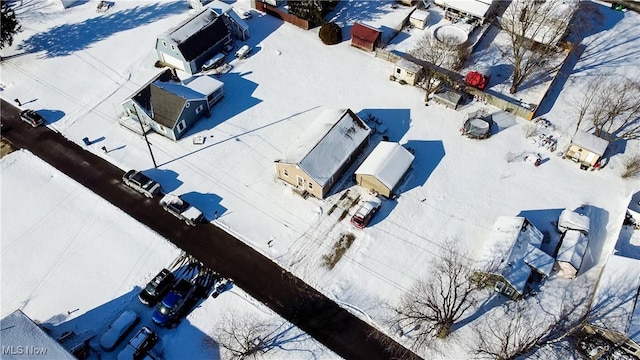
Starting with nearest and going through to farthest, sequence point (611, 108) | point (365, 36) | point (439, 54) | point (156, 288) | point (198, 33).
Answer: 1. point (156, 288)
2. point (611, 108)
3. point (439, 54)
4. point (198, 33)
5. point (365, 36)

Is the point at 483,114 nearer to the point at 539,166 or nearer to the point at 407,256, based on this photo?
the point at 539,166

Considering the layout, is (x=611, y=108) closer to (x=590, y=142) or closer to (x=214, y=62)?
(x=590, y=142)

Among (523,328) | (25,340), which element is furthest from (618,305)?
(25,340)

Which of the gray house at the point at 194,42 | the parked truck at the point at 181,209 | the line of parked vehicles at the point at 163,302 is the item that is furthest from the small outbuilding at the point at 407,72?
the line of parked vehicles at the point at 163,302

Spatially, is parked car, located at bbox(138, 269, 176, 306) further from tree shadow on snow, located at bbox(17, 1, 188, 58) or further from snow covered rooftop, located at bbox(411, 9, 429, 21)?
snow covered rooftop, located at bbox(411, 9, 429, 21)

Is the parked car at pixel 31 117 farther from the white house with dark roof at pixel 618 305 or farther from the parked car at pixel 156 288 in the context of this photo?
the white house with dark roof at pixel 618 305
